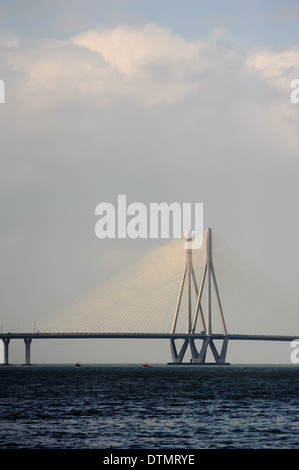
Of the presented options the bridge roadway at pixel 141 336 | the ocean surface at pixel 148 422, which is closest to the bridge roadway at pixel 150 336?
the bridge roadway at pixel 141 336

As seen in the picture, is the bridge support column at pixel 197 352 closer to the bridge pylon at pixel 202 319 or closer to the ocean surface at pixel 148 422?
the bridge pylon at pixel 202 319

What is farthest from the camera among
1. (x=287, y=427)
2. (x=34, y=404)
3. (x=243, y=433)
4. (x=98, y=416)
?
(x=34, y=404)

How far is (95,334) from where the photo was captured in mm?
134500

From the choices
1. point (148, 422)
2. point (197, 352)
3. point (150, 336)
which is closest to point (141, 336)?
point (150, 336)

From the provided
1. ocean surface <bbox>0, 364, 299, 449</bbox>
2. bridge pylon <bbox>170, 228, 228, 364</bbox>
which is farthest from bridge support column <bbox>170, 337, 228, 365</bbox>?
ocean surface <bbox>0, 364, 299, 449</bbox>

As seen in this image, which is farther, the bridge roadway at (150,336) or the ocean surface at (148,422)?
the bridge roadway at (150,336)

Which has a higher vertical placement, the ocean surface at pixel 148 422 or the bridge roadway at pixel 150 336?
the bridge roadway at pixel 150 336

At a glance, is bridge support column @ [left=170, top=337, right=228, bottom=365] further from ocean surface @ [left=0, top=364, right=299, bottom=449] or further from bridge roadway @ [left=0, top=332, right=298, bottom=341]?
ocean surface @ [left=0, top=364, right=299, bottom=449]

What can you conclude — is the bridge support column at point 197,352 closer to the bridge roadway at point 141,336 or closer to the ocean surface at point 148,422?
the bridge roadway at point 141,336

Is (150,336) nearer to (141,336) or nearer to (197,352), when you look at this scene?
(141,336)

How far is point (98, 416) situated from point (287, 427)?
9.99 meters
